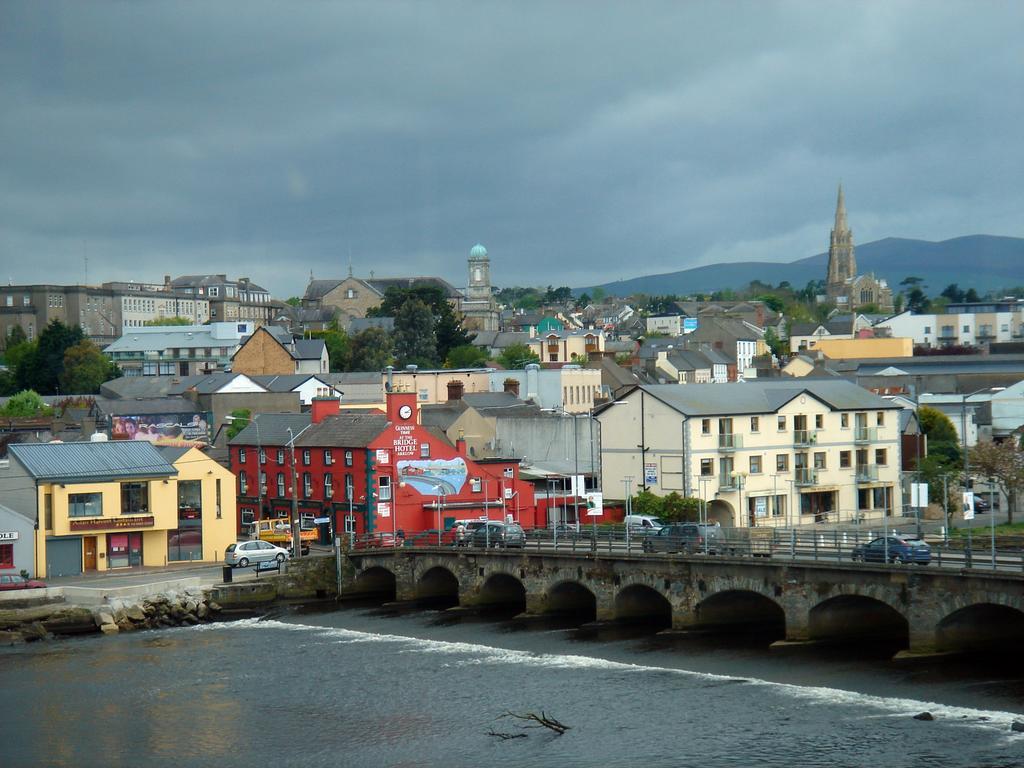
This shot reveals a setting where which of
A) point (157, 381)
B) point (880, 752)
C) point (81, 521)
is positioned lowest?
point (880, 752)

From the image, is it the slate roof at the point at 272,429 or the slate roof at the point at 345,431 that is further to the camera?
the slate roof at the point at 272,429

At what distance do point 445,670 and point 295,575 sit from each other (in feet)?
73.8

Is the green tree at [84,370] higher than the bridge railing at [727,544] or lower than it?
higher

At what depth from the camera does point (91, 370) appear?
6885 inches

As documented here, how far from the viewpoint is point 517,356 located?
189 meters

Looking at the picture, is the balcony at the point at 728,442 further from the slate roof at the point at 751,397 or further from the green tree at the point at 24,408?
Result: the green tree at the point at 24,408

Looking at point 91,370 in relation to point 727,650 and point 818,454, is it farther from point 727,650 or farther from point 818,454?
point 727,650

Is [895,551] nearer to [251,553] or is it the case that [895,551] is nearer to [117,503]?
[251,553]

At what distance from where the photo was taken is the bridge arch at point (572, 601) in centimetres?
7106

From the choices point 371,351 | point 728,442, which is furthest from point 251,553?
point 371,351

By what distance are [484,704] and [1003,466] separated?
178 ft

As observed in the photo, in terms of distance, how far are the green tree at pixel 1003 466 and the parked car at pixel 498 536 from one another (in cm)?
3573

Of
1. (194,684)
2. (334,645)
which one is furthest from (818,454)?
(194,684)

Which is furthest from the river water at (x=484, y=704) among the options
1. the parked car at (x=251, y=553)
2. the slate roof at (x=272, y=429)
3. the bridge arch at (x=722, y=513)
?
the slate roof at (x=272, y=429)
